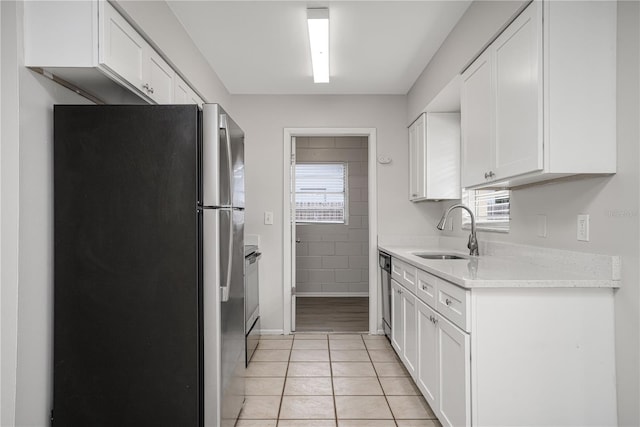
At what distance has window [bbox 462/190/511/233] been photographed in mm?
2530

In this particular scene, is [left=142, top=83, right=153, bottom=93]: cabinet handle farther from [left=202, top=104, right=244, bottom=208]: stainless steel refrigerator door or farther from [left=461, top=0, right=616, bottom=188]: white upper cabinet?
[left=461, top=0, right=616, bottom=188]: white upper cabinet

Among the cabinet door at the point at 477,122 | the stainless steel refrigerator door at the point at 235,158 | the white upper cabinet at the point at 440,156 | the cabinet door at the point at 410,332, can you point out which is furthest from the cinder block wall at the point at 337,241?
the stainless steel refrigerator door at the point at 235,158

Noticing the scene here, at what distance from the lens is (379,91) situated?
3.77 meters

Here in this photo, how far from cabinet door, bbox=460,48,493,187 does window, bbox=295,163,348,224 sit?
10.8ft

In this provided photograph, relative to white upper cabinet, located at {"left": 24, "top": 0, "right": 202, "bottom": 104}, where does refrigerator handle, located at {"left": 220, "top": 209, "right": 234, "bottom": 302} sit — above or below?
below

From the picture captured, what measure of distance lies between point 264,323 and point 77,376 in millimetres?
2331

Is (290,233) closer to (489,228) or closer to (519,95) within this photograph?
(489,228)

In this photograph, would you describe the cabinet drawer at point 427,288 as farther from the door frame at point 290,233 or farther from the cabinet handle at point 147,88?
the cabinet handle at point 147,88

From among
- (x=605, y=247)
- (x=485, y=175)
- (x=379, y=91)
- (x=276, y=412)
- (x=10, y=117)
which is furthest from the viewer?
(x=379, y=91)

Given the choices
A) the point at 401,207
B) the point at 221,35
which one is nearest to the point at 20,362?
the point at 221,35

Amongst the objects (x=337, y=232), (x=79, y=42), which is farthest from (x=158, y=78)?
(x=337, y=232)

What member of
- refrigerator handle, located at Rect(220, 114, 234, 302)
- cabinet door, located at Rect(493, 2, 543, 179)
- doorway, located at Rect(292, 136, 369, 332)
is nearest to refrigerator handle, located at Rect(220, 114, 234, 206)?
refrigerator handle, located at Rect(220, 114, 234, 302)

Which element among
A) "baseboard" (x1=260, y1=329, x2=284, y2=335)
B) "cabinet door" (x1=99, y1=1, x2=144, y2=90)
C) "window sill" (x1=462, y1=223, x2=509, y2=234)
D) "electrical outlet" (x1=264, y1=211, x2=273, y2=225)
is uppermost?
"cabinet door" (x1=99, y1=1, x2=144, y2=90)

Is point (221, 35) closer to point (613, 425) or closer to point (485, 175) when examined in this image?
point (485, 175)
